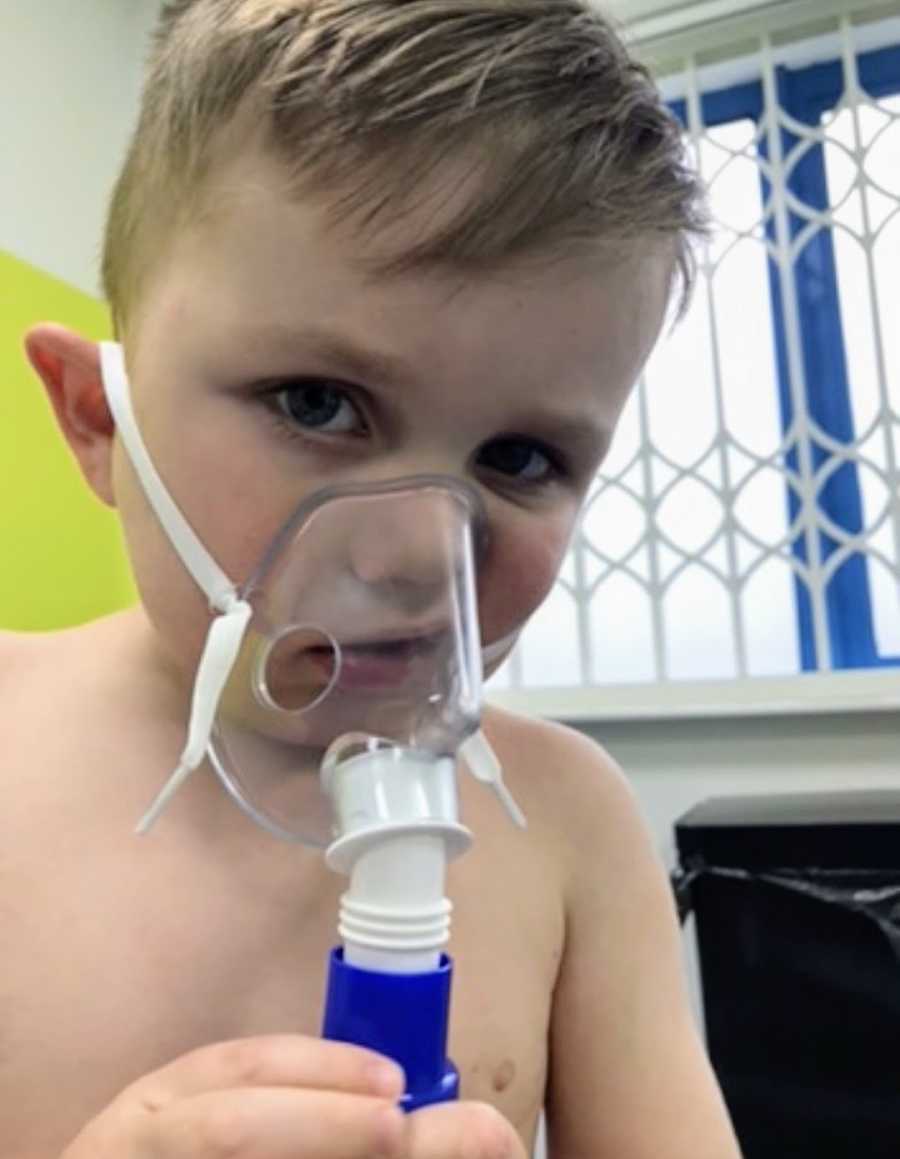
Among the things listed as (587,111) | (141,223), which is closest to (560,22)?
(587,111)

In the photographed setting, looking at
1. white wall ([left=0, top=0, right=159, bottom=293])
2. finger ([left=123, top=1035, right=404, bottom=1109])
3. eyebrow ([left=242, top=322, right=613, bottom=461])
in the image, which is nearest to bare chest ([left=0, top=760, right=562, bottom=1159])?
finger ([left=123, top=1035, right=404, bottom=1109])

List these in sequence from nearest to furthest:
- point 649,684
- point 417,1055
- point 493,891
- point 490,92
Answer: point 417,1055, point 490,92, point 493,891, point 649,684

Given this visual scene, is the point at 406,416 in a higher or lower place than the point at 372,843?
higher

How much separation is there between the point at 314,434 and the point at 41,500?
0.72 metres

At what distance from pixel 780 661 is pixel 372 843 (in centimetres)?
108

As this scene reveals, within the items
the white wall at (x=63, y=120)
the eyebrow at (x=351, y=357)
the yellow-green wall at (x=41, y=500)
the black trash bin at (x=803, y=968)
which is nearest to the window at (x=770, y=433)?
the black trash bin at (x=803, y=968)

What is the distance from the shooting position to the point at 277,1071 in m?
0.29

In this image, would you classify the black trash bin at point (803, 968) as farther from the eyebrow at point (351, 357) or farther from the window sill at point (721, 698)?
the eyebrow at point (351, 357)

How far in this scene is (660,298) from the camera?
1.50 ft

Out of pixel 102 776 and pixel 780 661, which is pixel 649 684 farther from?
pixel 102 776

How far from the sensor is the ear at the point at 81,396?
0.48 meters

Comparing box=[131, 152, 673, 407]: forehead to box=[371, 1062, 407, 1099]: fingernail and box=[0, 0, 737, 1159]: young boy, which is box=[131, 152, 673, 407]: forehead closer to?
box=[0, 0, 737, 1159]: young boy

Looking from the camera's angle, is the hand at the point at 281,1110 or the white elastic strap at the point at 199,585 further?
the white elastic strap at the point at 199,585

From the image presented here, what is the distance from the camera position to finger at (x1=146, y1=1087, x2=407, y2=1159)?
0.27 metres
